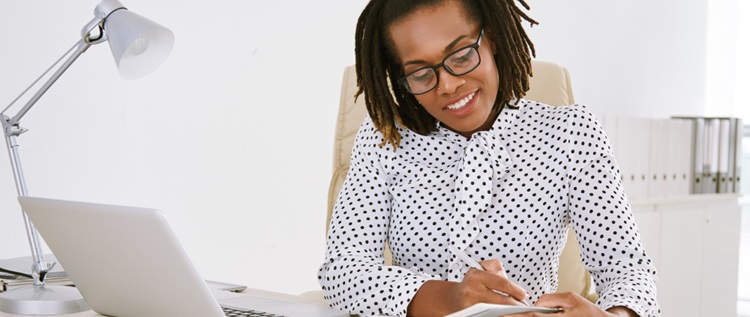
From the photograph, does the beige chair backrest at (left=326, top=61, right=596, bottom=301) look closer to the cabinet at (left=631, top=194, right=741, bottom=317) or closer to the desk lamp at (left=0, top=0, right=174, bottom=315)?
the desk lamp at (left=0, top=0, right=174, bottom=315)

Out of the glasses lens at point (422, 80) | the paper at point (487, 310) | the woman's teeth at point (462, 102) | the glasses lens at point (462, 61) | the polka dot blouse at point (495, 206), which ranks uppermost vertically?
the glasses lens at point (462, 61)

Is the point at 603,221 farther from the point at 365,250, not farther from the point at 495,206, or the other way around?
the point at 365,250

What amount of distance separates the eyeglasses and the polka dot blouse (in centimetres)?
14

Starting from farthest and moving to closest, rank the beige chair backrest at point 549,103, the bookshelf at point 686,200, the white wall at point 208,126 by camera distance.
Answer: the bookshelf at point 686,200 < the white wall at point 208,126 < the beige chair backrest at point 549,103

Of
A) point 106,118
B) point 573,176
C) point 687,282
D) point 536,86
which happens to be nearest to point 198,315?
point 573,176

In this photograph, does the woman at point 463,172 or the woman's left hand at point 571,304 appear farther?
the woman at point 463,172

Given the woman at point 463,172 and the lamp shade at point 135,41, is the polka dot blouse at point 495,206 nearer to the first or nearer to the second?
the woman at point 463,172

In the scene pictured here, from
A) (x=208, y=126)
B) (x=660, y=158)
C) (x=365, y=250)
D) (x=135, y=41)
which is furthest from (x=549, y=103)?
(x=660, y=158)

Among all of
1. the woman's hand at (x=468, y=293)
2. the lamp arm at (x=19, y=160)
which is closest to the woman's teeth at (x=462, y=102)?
the woman's hand at (x=468, y=293)

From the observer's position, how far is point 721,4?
4.21 metres

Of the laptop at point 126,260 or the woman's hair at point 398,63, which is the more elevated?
the woman's hair at point 398,63

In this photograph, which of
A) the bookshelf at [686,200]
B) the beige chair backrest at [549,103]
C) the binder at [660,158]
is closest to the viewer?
the beige chair backrest at [549,103]

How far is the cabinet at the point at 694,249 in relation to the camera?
3.25 m

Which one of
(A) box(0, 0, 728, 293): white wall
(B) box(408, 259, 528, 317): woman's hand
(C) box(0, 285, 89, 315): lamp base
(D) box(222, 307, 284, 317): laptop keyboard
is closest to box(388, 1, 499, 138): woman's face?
(B) box(408, 259, 528, 317): woman's hand
